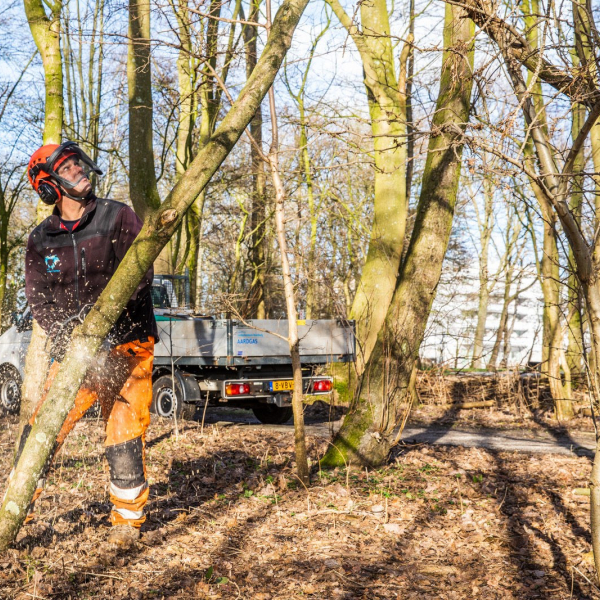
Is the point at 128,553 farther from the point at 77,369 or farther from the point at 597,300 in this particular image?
the point at 597,300

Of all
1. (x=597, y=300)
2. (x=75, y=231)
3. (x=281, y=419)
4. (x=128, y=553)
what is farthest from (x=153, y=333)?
(x=281, y=419)

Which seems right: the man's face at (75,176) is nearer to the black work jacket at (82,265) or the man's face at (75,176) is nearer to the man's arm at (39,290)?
the black work jacket at (82,265)

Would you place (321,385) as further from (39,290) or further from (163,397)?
(39,290)

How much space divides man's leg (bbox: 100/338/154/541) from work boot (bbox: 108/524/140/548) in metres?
0.02

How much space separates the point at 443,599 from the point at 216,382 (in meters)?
6.02

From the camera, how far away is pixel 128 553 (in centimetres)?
393

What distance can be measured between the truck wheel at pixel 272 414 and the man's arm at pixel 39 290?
21.5 feet

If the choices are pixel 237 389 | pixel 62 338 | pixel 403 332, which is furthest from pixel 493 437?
pixel 62 338

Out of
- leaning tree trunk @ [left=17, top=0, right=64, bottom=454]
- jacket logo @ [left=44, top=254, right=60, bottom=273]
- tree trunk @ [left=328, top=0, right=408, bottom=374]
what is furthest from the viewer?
tree trunk @ [left=328, top=0, right=408, bottom=374]

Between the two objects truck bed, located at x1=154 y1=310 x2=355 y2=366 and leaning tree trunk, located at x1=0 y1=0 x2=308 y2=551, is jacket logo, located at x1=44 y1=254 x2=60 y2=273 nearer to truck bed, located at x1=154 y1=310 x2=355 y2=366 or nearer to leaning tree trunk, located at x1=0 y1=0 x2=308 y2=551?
leaning tree trunk, located at x1=0 y1=0 x2=308 y2=551

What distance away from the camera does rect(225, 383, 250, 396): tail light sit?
29.7ft

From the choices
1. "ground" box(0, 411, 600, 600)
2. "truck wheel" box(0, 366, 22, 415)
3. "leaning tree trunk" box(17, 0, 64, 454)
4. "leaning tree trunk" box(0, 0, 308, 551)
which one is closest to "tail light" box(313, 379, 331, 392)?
"ground" box(0, 411, 600, 600)

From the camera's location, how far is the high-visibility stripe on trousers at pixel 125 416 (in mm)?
4070

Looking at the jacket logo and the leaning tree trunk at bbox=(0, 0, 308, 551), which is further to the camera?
the jacket logo
